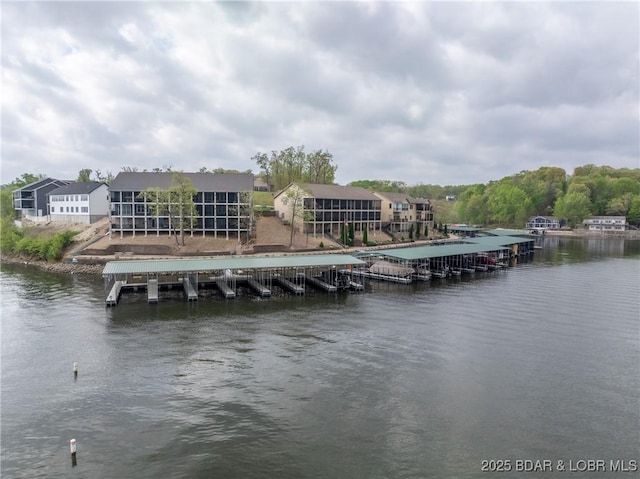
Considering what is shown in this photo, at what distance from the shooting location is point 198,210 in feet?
222

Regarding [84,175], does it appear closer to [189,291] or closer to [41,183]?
[41,183]

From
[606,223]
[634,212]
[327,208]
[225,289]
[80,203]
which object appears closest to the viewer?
[225,289]

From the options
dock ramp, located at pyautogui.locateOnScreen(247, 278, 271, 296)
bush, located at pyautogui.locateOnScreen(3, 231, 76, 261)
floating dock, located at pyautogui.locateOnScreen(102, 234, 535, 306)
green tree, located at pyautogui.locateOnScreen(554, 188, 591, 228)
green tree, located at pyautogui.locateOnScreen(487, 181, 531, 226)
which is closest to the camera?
floating dock, located at pyautogui.locateOnScreen(102, 234, 535, 306)

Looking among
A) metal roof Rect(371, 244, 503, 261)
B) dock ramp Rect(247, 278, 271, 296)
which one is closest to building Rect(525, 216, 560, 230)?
metal roof Rect(371, 244, 503, 261)

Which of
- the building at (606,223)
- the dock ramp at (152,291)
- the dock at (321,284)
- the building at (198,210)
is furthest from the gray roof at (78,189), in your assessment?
the building at (606,223)

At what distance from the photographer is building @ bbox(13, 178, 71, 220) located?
84.0 m

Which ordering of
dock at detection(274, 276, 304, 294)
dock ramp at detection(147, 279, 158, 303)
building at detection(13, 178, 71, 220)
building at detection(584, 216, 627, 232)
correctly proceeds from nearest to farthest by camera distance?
dock ramp at detection(147, 279, 158, 303) → dock at detection(274, 276, 304, 294) → building at detection(13, 178, 71, 220) → building at detection(584, 216, 627, 232)

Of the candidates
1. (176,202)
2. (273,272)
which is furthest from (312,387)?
(176,202)

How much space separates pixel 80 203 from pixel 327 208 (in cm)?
4437

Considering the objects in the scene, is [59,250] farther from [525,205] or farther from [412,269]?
[525,205]

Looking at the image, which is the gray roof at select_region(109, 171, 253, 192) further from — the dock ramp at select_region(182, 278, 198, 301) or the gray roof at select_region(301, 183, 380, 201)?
the dock ramp at select_region(182, 278, 198, 301)

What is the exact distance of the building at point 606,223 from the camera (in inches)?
5143

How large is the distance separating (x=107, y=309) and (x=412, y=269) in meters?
34.2

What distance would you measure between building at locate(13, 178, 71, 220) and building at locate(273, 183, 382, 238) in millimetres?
46449
